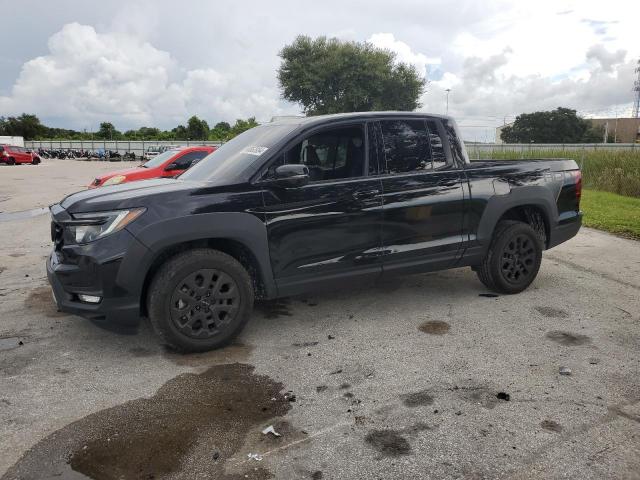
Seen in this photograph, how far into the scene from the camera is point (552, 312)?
5066 millimetres

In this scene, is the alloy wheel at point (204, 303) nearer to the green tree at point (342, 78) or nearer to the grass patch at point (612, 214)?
the grass patch at point (612, 214)

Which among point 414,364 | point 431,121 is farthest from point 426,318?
point 431,121

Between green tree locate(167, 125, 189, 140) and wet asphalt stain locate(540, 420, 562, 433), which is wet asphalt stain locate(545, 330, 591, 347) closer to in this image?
wet asphalt stain locate(540, 420, 562, 433)

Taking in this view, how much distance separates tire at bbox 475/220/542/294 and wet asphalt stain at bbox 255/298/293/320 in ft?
6.79

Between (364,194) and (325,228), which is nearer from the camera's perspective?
(325,228)

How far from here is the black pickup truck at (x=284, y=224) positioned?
382 centimetres

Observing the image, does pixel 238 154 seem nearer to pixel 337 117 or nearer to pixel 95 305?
pixel 337 117

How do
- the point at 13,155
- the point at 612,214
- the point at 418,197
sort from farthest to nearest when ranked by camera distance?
the point at 13,155 → the point at 612,214 → the point at 418,197

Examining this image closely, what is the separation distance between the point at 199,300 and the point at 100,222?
91cm

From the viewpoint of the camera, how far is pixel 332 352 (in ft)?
13.6

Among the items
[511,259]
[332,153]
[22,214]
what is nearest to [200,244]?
[332,153]

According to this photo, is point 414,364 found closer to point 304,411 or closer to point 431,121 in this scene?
point 304,411

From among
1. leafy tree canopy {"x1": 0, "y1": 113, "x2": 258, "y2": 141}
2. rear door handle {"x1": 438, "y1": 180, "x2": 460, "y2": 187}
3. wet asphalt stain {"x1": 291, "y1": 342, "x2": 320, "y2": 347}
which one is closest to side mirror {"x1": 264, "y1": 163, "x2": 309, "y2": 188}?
wet asphalt stain {"x1": 291, "y1": 342, "x2": 320, "y2": 347}

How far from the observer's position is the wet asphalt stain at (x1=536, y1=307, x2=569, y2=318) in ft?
16.3
